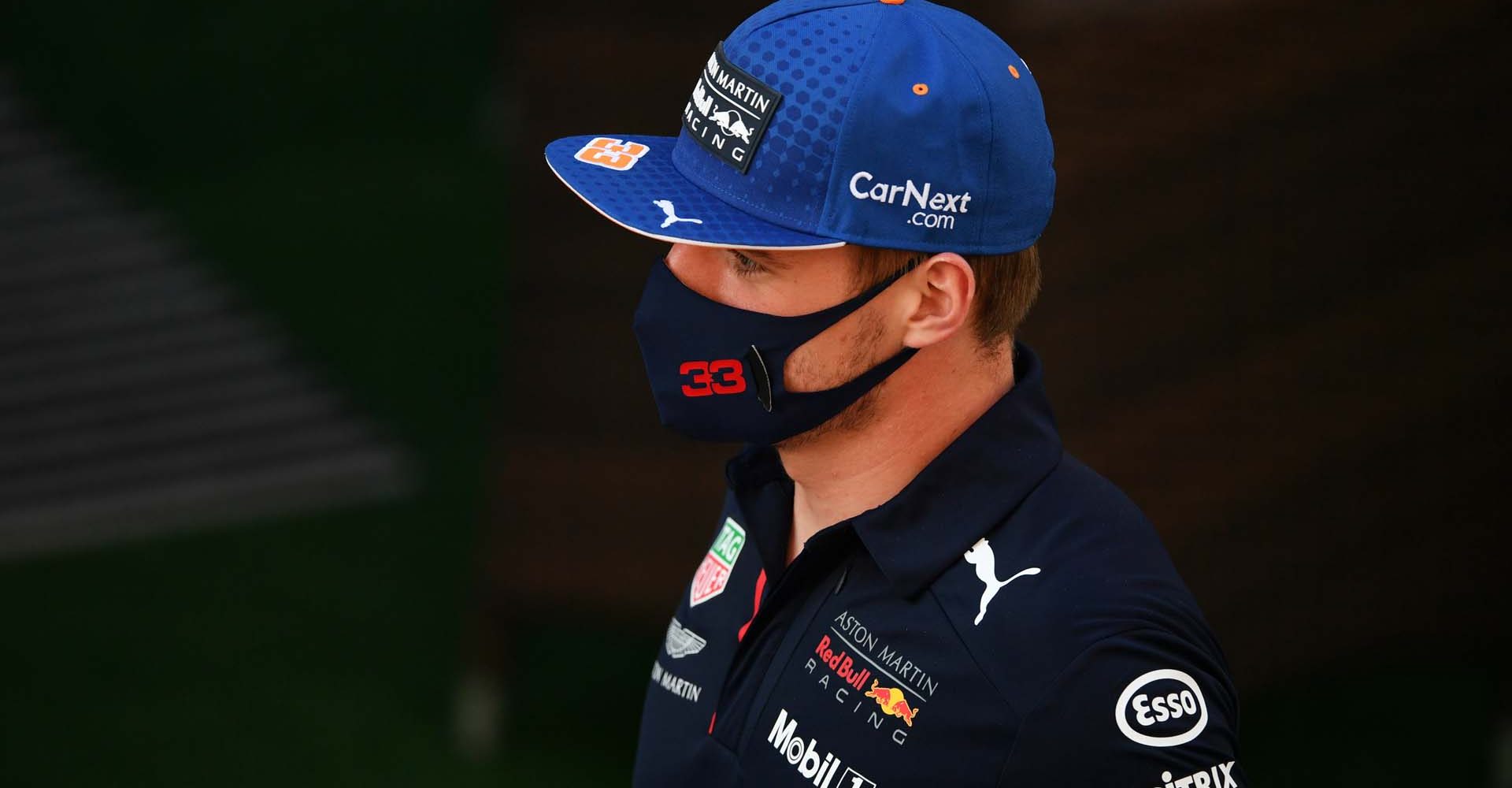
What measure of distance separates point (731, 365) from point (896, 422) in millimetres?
197

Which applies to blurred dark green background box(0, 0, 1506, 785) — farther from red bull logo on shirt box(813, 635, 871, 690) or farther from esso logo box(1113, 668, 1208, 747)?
esso logo box(1113, 668, 1208, 747)

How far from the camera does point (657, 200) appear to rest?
196 cm

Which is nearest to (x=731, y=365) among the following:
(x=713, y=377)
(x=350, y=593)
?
(x=713, y=377)

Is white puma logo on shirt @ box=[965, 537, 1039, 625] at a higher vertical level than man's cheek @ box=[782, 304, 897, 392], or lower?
lower

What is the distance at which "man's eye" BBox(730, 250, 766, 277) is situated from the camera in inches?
78.7

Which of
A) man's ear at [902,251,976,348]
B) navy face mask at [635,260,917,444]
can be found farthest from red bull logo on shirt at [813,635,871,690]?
man's ear at [902,251,976,348]

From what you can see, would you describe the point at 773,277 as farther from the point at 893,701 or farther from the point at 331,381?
the point at 331,381

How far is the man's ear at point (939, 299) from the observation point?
1938 millimetres

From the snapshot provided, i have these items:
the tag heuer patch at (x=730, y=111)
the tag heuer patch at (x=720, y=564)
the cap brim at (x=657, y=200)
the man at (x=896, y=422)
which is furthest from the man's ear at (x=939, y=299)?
the tag heuer patch at (x=720, y=564)

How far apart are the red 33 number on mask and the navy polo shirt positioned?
0.64ft

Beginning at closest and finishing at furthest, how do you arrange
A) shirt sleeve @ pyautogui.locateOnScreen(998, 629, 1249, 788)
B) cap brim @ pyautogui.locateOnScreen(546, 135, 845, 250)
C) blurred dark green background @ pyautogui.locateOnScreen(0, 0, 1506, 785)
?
1. shirt sleeve @ pyautogui.locateOnScreen(998, 629, 1249, 788)
2. cap brim @ pyautogui.locateOnScreen(546, 135, 845, 250)
3. blurred dark green background @ pyautogui.locateOnScreen(0, 0, 1506, 785)

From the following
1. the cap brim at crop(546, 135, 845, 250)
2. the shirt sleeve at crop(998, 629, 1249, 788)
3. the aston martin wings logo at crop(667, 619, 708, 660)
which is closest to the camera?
the shirt sleeve at crop(998, 629, 1249, 788)

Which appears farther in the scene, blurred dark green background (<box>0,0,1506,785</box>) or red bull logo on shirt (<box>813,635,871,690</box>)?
blurred dark green background (<box>0,0,1506,785</box>)

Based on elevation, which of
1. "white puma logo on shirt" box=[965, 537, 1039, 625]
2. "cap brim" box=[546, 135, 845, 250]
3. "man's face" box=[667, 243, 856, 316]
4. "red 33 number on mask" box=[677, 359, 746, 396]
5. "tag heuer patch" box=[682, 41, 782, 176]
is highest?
"tag heuer patch" box=[682, 41, 782, 176]
